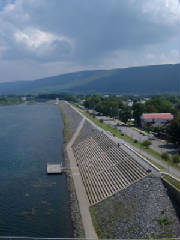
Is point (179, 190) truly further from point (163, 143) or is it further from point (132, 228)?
point (163, 143)

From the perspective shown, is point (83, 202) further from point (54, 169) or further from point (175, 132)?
point (175, 132)

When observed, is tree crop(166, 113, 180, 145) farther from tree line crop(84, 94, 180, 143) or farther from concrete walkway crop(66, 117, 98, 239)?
concrete walkway crop(66, 117, 98, 239)

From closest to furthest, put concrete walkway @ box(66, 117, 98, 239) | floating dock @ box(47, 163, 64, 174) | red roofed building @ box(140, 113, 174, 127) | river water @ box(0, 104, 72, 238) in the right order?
concrete walkway @ box(66, 117, 98, 239)
river water @ box(0, 104, 72, 238)
floating dock @ box(47, 163, 64, 174)
red roofed building @ box(140, 113, 174, 127)

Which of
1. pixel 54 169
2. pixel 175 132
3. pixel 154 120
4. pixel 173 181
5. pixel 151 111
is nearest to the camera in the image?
pixel 173 181

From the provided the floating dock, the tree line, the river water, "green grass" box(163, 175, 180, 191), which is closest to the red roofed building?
the tree line

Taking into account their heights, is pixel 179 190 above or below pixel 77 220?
above

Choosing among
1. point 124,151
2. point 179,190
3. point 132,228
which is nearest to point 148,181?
point 179,190

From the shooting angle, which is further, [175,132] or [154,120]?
[154,120]

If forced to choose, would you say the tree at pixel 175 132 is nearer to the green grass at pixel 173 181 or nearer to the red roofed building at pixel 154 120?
the green grass at pixel 173 181

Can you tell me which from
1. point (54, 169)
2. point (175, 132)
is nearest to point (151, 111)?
point (175, 132)

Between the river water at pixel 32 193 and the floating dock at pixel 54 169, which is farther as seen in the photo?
the floating dock at pixel 54 169

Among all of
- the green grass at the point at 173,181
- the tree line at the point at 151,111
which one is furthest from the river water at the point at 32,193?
the tree line at the point at 151,111
